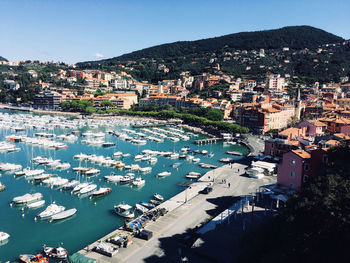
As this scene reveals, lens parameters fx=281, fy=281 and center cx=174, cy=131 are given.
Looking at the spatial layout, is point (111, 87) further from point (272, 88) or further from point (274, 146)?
point (274, 146)

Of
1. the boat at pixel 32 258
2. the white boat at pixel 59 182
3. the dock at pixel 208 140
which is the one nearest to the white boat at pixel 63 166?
the white boat at pixel 59 182

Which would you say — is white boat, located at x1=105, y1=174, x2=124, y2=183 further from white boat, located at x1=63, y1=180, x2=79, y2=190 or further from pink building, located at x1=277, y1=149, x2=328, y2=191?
pink building, located at x1=277, y1=149, x2=328, y2=191

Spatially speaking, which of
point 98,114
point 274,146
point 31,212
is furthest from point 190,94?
point 31,212

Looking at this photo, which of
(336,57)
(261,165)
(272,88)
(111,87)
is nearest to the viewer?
(261,165)

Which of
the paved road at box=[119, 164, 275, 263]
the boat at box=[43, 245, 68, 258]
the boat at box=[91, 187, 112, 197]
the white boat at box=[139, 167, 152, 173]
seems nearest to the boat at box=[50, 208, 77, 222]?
the boat at box=[91, 187, 112, 197]

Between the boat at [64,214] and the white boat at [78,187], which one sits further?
the white boat at [78,187]

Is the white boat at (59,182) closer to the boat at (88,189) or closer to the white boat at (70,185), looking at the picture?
the white boat at (70,185)

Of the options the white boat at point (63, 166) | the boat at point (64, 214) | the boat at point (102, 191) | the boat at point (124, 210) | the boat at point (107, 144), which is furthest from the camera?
the boat at point (107, 144)
